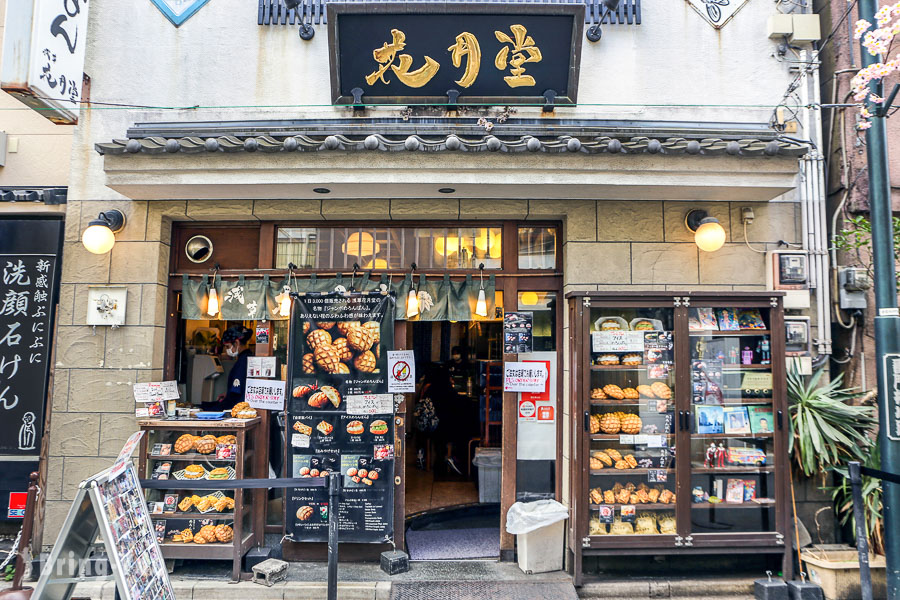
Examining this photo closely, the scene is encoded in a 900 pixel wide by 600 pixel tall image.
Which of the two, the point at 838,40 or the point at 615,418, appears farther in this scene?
the point at 838,40

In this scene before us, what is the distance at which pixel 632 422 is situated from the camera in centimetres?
573

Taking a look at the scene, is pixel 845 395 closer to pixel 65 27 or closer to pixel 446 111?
pixel 446 111

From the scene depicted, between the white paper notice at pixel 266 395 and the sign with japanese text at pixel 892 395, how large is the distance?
616cm

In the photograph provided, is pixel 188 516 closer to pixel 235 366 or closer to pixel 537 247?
pixel 235 366

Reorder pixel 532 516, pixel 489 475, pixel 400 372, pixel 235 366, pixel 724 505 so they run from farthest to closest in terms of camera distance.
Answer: pixel 489 475
pixel 235 366
pixel 400 372
pixel 532 516
pixel 724 505

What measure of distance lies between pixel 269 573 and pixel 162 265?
149 inches

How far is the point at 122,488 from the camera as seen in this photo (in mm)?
3902

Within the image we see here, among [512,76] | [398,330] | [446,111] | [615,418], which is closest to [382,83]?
[446,111]

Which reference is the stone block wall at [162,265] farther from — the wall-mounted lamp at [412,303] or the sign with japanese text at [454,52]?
the sign with japanese text at [454,52]

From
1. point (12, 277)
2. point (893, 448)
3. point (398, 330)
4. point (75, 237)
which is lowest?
point (893, 448)

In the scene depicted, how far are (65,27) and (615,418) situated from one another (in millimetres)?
7291

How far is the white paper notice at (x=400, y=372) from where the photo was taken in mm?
6086

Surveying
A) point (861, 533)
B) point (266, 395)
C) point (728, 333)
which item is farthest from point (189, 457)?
point (861, 533)

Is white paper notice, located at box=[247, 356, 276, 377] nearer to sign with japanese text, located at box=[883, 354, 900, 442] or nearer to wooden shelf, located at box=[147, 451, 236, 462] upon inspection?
wooden shelf, located at box=[147, 451, 236, 462]
